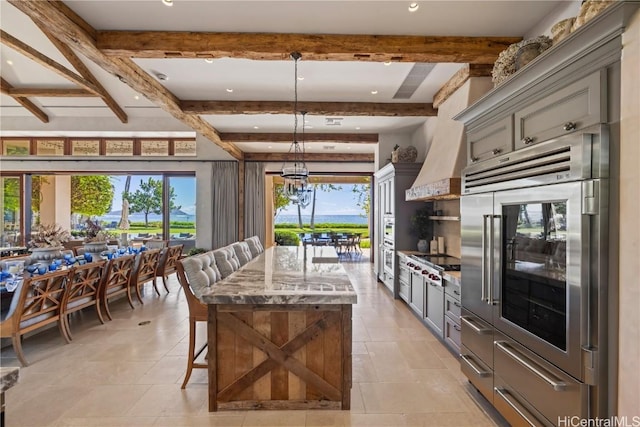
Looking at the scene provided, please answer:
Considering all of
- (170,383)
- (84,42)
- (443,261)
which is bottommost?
(170,383)

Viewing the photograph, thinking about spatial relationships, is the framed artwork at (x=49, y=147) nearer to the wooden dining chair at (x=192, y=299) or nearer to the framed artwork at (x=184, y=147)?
the framed artwork at (x=184, y=147)

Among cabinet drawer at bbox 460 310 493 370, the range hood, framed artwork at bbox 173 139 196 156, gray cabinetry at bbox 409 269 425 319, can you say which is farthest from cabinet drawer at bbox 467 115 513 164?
framed artwork at bbox 173 139 196 156

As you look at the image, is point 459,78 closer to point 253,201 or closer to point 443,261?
point 443,261

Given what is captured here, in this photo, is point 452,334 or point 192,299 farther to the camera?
point 452,334

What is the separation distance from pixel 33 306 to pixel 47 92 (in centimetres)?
638

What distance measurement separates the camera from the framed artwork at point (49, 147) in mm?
8703

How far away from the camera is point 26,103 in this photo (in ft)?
25.2

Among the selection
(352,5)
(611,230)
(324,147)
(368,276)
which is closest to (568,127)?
(611,230)

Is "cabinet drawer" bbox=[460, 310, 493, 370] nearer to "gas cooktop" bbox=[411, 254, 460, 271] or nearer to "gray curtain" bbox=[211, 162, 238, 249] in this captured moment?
"gas cooktop" bbox=[411, 254, 460, 271]

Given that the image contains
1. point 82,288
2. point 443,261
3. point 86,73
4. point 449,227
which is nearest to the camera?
point 82,288

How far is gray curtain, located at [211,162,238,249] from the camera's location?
8.89 m

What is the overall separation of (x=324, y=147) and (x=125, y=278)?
5.37m

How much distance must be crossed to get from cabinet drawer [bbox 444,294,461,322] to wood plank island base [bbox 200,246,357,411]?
1477mm

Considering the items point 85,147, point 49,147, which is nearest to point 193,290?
point 85,147
